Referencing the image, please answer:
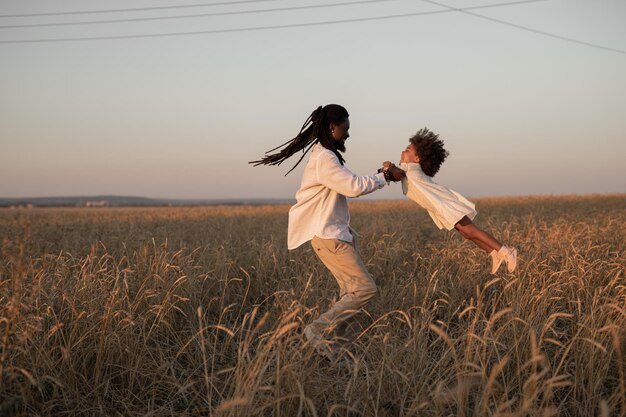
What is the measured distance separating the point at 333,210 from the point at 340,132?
685 millimetres

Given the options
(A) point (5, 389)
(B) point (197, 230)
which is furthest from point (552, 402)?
(B) point (197, 230)

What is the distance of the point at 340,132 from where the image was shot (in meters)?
4.33

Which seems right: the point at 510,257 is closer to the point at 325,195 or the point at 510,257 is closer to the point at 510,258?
the point at 510,258

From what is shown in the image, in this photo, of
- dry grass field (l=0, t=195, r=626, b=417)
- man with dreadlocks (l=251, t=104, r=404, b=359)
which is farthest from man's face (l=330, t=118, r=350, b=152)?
dry grass field (l=0, t=195, r=626, b=417)

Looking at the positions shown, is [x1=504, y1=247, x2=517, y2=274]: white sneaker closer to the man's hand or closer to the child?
the child

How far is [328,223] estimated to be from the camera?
4.20 metres

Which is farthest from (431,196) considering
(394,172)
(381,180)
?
(381,180)

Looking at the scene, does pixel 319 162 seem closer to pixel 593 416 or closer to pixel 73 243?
pixel 593 416

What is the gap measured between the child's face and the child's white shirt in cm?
4

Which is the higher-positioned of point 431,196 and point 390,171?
point 390,171

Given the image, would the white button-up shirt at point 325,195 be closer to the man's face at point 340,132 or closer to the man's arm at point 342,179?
the man's arm at point 342,179

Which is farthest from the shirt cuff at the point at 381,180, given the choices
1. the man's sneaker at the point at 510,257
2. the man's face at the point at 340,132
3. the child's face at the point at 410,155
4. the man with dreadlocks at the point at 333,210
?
the man's sneaker at the point at 510,257

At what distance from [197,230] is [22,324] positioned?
9.20 m

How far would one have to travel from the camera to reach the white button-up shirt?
3.96 metres
